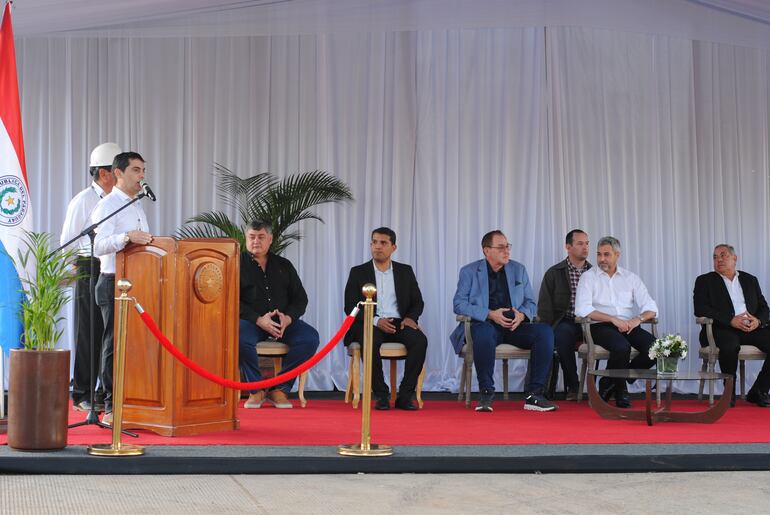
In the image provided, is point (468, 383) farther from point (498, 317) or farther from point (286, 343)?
point (286, 343)

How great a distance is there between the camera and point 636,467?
4.56 metres

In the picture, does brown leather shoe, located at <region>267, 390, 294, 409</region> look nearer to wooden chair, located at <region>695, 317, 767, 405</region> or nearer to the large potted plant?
the large potted plant

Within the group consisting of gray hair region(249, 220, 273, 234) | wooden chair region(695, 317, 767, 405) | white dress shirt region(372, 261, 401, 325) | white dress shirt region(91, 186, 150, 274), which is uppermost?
gray hair region(249, 220, 273, 234)

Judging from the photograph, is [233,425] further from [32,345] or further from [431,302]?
[431,302]

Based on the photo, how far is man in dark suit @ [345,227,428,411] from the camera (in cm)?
671

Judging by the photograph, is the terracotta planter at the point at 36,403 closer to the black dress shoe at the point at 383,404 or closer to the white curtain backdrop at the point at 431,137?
the black dress shoe at the point at 383,404

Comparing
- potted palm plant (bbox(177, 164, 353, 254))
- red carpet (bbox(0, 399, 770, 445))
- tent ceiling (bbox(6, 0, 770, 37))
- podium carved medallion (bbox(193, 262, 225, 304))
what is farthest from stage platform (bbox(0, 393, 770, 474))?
tent ceiling (bbox(6, 0, 770, 37))

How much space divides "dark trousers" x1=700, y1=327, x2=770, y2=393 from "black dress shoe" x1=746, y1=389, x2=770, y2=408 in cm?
3

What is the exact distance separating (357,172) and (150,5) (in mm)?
2377

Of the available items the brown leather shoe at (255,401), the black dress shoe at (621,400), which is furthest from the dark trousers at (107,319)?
the black dress shoe at (621,400)

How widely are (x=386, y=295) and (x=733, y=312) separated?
2.57 m

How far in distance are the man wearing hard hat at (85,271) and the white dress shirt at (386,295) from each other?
188 centimetres

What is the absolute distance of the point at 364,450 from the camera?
4.52m

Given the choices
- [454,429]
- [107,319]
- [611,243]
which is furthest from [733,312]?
[107,319]
